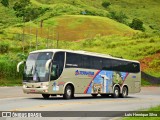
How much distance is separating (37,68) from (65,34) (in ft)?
302

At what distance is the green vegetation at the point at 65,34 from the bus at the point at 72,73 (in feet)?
59.4

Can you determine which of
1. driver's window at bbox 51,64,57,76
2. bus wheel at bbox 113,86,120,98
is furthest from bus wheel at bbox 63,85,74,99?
bus wheel at bbox 113,86,120,98

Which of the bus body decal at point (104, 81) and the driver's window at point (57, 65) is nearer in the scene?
the driver's window at point (57, 65)

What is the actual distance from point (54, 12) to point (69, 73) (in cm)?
12821

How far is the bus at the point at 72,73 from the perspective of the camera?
1133 inches

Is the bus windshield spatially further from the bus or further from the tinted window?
the tinted window

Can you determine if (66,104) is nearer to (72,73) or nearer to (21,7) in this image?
(72,73)

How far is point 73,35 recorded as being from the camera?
120562 mm

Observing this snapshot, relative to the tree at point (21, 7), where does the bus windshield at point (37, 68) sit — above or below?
below

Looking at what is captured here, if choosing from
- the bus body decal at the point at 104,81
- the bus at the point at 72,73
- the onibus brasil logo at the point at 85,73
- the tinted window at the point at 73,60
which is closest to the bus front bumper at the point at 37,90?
the bus at the point at 72,73

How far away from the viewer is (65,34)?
120688 millimetres

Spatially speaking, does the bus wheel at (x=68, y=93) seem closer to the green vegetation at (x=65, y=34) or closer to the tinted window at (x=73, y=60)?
the tinted window at (x=73, y=60)

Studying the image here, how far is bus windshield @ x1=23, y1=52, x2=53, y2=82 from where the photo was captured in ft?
94.3

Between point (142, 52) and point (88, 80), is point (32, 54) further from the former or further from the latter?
point (142, 52)
